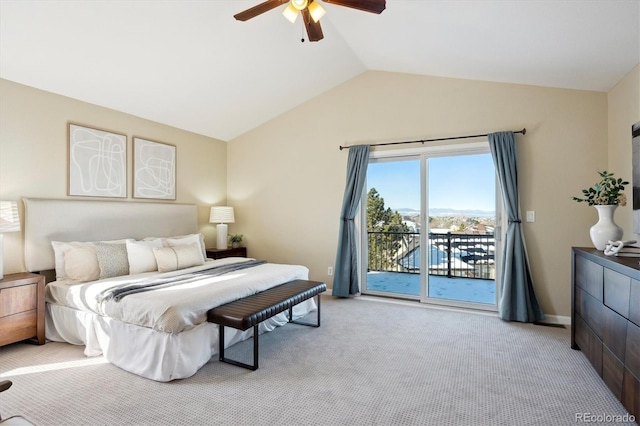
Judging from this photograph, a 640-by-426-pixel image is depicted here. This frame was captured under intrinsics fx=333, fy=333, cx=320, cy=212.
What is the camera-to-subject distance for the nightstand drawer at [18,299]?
2934 mm

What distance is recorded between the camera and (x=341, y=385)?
2441 millimetres

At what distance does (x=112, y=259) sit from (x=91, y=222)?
0.74 m

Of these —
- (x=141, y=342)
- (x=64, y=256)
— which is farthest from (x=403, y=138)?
(x=64, y=256)

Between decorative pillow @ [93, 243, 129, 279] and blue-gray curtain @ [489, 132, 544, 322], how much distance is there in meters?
4.32

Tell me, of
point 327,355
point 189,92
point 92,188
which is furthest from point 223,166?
point 327,355

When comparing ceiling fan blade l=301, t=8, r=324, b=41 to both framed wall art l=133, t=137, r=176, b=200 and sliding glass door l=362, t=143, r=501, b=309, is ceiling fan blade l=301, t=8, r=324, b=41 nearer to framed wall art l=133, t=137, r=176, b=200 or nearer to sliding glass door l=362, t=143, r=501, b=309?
sliding glass door l=362, t=143, r=501, b=309

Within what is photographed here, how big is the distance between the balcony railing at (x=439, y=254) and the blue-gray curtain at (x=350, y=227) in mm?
386

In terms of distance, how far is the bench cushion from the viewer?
8.43ft

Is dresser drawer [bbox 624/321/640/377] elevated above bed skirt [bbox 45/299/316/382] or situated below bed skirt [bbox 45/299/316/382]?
above

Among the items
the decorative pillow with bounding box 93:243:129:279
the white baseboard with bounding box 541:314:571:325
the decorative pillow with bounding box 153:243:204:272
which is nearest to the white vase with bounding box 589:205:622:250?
the white baseboard with bounding box 541:314:571:325

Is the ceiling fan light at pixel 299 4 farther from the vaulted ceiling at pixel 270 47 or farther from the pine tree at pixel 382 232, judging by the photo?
the pine tree at pixel 382 232

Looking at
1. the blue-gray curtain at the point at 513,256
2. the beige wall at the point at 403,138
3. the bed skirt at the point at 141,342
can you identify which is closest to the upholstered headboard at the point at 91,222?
the bed skirt at the point at 141,342

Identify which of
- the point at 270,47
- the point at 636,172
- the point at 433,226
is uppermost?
the point at 270,47

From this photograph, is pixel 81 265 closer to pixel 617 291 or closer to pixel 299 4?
pixel 299 4
